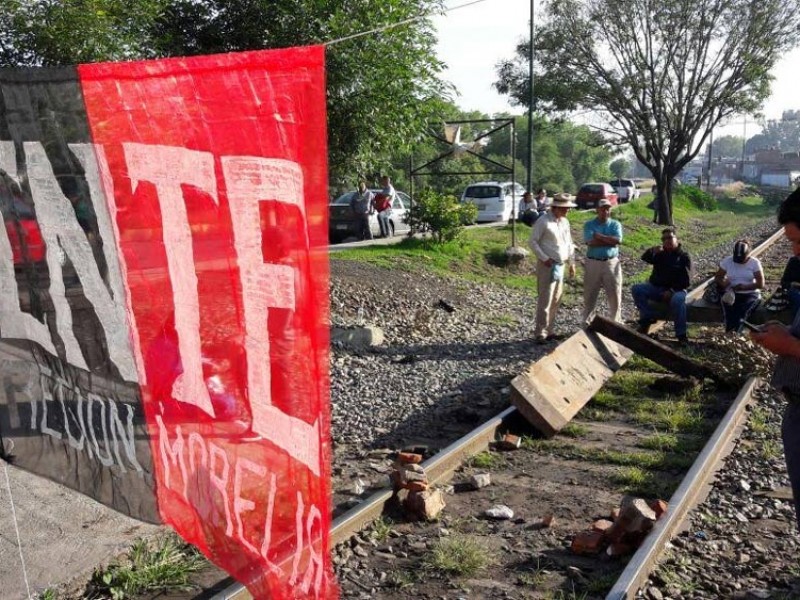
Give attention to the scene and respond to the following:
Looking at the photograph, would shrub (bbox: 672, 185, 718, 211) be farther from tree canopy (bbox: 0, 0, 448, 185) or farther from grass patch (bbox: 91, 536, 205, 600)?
grass patch (bbox: 91, 536, 205, 600)

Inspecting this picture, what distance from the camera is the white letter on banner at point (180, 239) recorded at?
7.89ft

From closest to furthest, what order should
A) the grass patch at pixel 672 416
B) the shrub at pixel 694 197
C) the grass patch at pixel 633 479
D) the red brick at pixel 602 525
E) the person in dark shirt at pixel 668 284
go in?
the red brick at pixel 602 525 < the grass patch at pixel 633 479 < the grass patch at pixel 672 416 < the person in dark shirt at pixel 668 284 < the shrub at pixel 694 197

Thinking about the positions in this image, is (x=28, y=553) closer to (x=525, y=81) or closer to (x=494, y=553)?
(x=494, y=553)

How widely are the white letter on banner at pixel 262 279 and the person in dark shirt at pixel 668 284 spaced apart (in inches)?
383

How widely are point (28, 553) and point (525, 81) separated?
1296 inches

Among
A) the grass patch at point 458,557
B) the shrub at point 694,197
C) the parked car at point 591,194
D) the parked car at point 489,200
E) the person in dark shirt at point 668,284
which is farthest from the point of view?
the shrub at point 694,197

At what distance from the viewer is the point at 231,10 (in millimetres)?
12773

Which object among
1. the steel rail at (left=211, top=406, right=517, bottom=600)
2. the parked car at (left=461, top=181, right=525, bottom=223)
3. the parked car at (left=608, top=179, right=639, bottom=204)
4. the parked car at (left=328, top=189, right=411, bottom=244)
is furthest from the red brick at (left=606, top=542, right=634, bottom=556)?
the parked car at (left=608, top=179, right=639, bottom=204)

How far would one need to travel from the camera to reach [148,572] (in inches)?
183

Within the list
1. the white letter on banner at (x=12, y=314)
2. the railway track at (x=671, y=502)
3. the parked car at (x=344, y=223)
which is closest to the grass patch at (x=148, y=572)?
the railway track at (x=671, y=502)

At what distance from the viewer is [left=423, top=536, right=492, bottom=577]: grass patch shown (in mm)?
4934

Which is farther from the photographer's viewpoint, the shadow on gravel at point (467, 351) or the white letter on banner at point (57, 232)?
the shadow on gravel at point (467, 351)

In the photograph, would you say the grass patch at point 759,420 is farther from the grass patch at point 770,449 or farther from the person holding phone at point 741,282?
the person holding phone at point 741,282

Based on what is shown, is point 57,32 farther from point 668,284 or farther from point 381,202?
point 381,202
